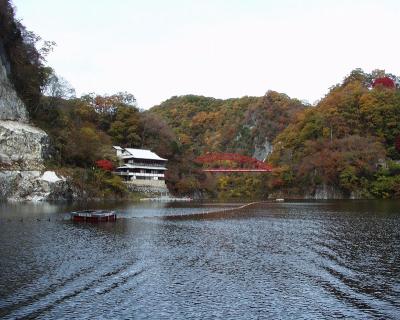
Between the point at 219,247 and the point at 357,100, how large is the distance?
76636mm

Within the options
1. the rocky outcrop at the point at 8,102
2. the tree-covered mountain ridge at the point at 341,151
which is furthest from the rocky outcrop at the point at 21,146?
the tree-covered mountain ridge at the point at 341,151

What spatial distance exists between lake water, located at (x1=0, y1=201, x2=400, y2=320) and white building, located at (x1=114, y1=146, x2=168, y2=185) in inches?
1863

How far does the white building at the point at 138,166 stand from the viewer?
2948 inches

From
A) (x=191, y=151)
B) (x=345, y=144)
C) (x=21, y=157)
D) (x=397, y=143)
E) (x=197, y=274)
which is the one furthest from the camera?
(x=191, y=151)

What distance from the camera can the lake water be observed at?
1154cm

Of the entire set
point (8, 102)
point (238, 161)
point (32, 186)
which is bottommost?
point (32, 186)

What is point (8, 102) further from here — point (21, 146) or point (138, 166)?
point (138, 166)

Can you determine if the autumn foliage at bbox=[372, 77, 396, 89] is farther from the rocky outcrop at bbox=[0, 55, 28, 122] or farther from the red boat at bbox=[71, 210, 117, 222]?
the red boat at bbox=[71, 210, 117, 222]

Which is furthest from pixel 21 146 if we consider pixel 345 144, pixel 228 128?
pixel 228 128

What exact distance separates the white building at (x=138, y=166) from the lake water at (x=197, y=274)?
47309 mm

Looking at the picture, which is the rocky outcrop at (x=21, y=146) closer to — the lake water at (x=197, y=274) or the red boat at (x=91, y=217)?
the red boat at (x=91, y=217)

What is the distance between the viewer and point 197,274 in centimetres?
1552

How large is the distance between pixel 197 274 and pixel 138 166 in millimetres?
60962

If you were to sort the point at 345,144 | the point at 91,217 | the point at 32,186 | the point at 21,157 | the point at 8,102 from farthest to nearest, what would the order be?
the point at 345,144
the point at 8,102
the point at 21,157
the point at 32,186
the point at 91,217
